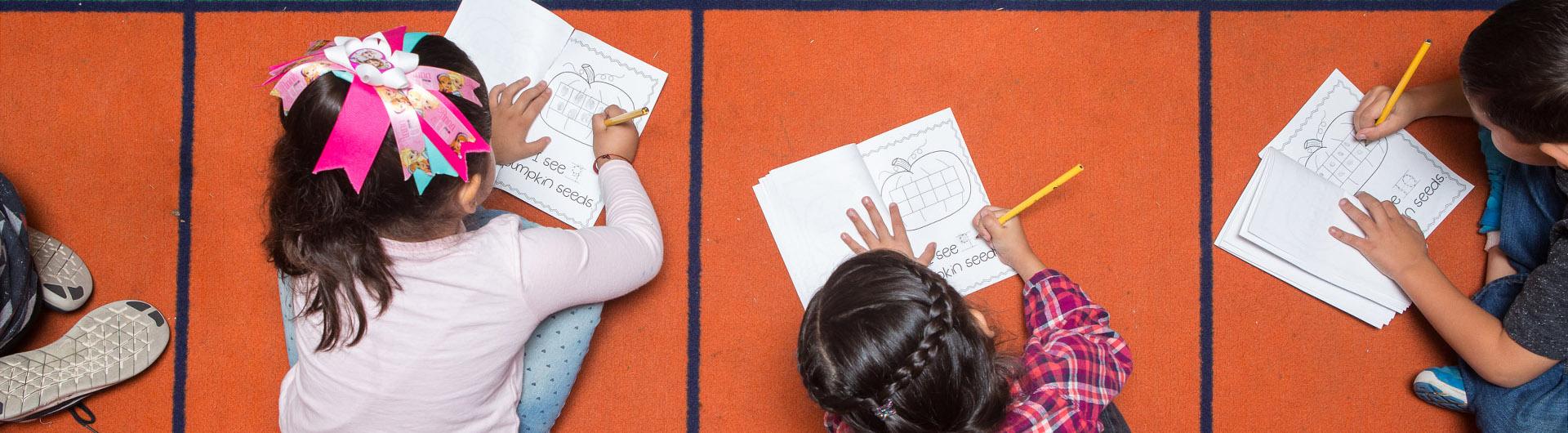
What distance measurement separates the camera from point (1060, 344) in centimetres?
103

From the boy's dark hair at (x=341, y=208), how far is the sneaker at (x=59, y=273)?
475 millimetres

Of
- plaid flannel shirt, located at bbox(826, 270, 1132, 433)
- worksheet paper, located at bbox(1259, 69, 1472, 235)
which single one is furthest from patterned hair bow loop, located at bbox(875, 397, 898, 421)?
worksheet paper, located at bbox(1259, 69, 1472, 235)

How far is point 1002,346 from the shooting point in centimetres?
120

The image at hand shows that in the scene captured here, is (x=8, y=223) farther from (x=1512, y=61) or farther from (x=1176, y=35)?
(x=1512, y=61)

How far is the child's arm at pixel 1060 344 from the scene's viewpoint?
96cm

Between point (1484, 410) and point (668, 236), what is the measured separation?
1070mm

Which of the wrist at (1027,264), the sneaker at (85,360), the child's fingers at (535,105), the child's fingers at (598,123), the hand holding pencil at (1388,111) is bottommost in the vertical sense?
the sneaker at (85,360)

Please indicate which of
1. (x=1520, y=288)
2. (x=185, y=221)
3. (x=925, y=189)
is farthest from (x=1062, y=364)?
(x=185, y=221)

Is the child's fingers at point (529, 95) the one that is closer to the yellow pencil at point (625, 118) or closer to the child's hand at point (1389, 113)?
the yellow pencil at point (625, 118)

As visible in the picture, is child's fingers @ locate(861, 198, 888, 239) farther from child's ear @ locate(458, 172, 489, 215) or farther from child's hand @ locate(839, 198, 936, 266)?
child's ear @ locate(458, 172, 489, 215)

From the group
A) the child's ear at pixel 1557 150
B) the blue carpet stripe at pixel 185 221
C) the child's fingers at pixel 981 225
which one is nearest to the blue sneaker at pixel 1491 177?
the child's ear at pixel 1557 150

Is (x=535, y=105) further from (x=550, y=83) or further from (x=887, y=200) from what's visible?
(x=887, y=200)

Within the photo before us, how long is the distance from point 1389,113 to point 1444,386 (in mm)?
361

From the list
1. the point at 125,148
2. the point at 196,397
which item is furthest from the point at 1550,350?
the point at 125,148
